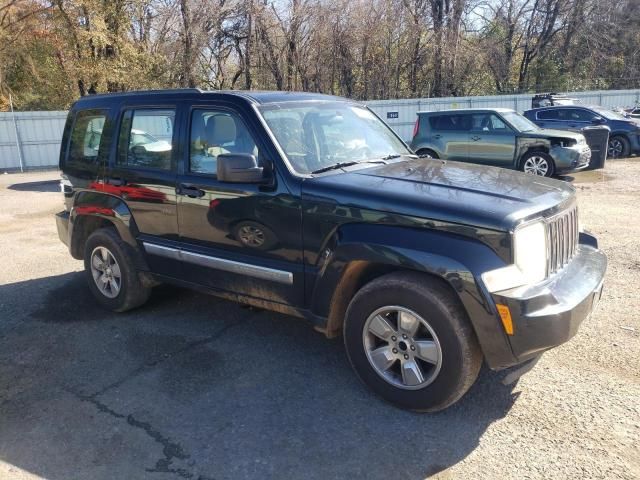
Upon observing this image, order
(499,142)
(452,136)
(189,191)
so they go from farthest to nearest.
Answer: (452,136) < (499,142) < (189,191)

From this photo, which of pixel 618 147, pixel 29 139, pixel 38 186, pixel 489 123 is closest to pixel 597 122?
pixel 618 147

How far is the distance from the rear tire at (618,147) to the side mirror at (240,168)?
1604 cm

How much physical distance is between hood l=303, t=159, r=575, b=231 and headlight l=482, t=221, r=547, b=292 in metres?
0.09

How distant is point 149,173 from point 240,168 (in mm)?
1291

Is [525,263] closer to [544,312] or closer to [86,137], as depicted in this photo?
[544,312]

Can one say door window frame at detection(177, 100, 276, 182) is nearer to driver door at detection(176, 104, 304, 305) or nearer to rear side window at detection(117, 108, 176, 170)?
driver door at detection(176, 104, 304, 305)

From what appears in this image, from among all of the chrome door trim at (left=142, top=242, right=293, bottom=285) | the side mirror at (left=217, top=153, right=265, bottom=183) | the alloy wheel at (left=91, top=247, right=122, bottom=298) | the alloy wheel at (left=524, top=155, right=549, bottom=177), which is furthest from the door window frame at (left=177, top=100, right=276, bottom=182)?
the alloy wheel at (left=524, top=155, right=549, bottom=177)

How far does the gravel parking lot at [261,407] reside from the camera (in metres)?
2.96

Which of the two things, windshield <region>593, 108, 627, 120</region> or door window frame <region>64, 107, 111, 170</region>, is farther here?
windshield <region>593, 108, 627, 120</region>

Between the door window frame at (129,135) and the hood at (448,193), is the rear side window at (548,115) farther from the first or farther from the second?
the door window frame at (129,135)

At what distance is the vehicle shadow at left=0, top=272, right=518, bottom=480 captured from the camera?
3002 millimetres

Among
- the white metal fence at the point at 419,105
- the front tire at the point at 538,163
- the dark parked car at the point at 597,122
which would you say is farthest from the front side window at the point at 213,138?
the white metal fence at the point at 419,105

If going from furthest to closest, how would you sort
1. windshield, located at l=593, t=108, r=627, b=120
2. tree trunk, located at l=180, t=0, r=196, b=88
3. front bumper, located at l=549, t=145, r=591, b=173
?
tree trunk, located at l=180, t=0, r=196, b=88 < windshield, located at l=593, t=108, r=627, b=120 < front bumper, located at l=549, t=145, r=591, b=173

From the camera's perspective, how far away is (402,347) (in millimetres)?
3369
